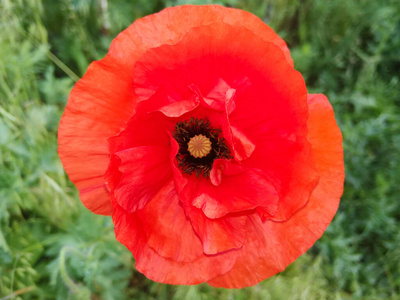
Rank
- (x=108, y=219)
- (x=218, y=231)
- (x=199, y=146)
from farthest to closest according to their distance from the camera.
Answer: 1. (x=108, y=219)
2. (x=199, y=146)
3. (x=218, y=231)

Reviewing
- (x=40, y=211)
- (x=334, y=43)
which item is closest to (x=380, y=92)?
(x=334, y=43)

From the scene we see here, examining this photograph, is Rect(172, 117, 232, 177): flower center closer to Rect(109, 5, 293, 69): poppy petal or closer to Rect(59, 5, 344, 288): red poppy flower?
Rect(59, 5, 344, 288): red poppy flower

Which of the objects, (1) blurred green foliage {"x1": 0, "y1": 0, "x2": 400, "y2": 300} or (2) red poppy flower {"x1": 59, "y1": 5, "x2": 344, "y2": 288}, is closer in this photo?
(2) red poppy flower {"x1": 59, "y1": 5, "x2": 344, "y2": 288}

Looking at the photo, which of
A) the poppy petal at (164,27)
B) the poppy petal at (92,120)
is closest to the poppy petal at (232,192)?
the poppy petal at (92,120)

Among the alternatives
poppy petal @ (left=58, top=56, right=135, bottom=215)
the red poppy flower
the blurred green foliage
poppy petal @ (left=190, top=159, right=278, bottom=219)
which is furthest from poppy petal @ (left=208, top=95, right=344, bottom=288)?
the blurred green foliage

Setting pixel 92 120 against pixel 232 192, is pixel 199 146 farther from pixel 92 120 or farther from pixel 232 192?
pixel 92 120

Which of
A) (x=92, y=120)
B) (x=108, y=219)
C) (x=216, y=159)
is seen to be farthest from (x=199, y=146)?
(x=108, y=219)

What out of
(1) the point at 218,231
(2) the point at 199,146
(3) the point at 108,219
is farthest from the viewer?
(3) the point at 108,219

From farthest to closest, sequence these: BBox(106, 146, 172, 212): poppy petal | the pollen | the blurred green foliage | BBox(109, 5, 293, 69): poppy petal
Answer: the blurred green foliage, the pollen, BBox(109, 5, 293, 69): poppy petal, BBox(106, 146, 172, 212): poppy petal
